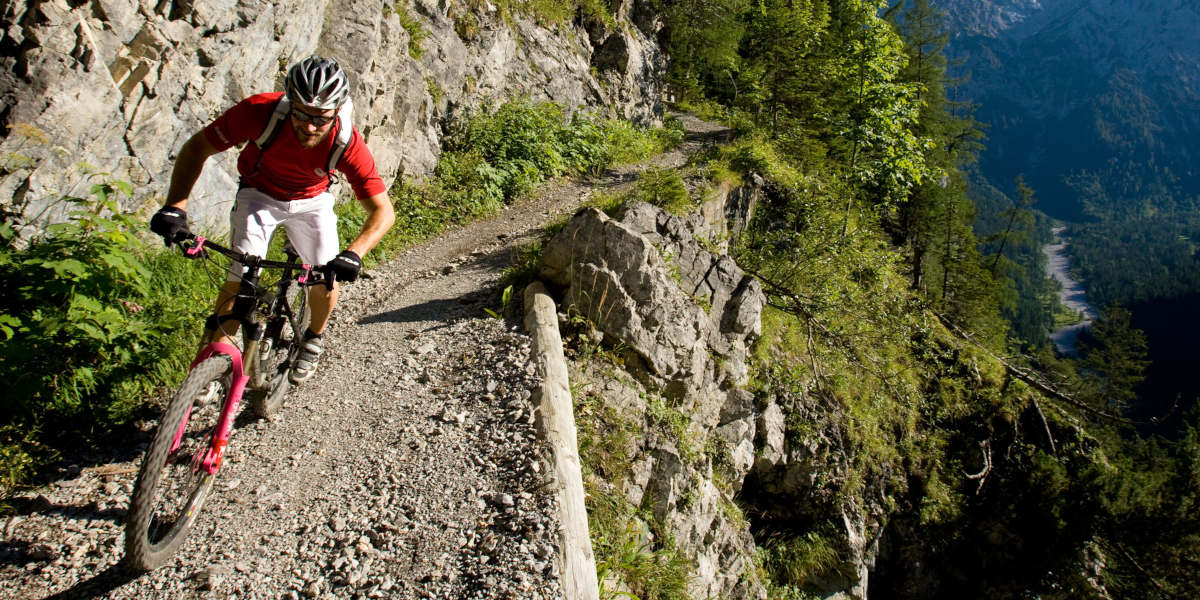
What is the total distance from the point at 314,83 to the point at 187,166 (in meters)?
0.94

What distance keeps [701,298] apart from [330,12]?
280 inches

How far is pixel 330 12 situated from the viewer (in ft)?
29.2

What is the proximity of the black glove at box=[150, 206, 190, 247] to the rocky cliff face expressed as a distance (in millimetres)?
2948

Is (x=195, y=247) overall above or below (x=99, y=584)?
above

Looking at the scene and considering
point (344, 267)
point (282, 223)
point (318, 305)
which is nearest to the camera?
point (344, 267)

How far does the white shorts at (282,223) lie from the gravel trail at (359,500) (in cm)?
137

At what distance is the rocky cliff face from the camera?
194 inches

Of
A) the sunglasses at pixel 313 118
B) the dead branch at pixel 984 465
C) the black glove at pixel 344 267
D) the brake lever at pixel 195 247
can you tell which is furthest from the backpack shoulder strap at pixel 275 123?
the dead branch at pixel 984 465

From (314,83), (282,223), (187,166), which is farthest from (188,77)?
(314,83)

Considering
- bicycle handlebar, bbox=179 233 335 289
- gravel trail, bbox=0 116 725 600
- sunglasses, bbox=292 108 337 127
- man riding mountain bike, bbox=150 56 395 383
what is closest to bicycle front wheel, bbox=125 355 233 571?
gravel trail, bbox=0 116 725 600

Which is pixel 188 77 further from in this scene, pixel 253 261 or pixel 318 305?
pixel 253 261

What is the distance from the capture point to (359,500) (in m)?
3.77

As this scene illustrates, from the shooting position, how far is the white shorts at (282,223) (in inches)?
148

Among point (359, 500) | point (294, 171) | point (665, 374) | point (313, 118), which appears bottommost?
point (665, 374)
